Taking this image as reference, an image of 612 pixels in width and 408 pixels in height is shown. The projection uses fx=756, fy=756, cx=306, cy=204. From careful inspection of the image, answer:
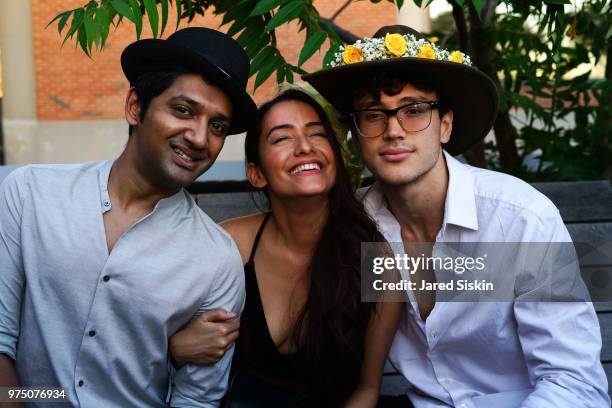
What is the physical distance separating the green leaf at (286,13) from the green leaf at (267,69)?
362 mm

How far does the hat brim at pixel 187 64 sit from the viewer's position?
2.85 metres

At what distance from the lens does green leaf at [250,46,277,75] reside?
3.49m

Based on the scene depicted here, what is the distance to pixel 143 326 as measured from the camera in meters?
2.84

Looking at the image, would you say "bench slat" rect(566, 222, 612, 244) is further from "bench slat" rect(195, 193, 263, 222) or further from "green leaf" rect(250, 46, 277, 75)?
"green leaf" rect(250, 46, 277, 75)

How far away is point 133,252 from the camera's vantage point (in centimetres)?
282

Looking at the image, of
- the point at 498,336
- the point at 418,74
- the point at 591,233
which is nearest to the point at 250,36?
the point at 418,74

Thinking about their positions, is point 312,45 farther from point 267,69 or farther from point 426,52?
point 426,52

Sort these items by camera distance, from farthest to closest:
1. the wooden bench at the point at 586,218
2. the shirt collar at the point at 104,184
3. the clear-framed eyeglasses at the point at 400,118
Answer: the wooden bench at the point at 586,218, the clear-framed eyeglasses at the point at 400,118, the shirt collar at the point at 104,184

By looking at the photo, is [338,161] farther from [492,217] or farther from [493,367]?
[493,367]

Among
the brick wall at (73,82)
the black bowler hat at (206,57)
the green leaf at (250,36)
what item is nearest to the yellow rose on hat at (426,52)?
the black bowler hat at (206,57)

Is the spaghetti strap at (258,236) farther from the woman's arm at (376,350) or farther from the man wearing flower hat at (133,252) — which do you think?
the woman's arm at (376,350)

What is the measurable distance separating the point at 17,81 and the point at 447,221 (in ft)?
37.5

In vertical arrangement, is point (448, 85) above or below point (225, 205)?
above

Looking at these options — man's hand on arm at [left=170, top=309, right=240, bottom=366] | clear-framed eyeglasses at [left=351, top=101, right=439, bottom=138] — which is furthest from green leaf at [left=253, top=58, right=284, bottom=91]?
man's hand on arm at [left=170, top=309, right=240, bottom=366]
